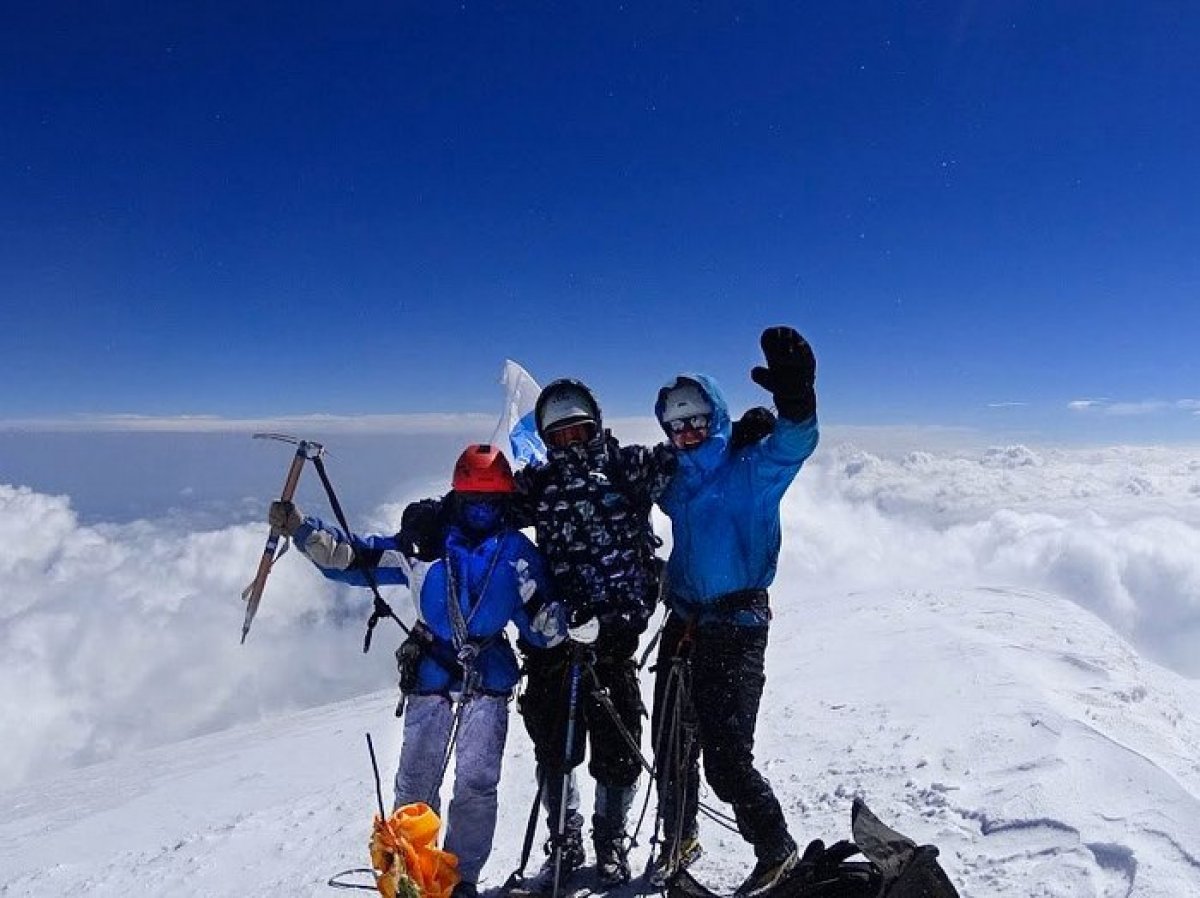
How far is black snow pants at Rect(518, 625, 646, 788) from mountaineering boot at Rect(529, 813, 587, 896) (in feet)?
1.39

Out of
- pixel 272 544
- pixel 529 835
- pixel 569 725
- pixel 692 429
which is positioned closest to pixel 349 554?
pixel 272 544

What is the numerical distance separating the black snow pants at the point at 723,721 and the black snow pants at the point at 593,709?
0.85 ft

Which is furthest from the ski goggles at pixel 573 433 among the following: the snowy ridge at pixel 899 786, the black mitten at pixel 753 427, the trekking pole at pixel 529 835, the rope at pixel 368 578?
the snowy ridge at pixel 899 786

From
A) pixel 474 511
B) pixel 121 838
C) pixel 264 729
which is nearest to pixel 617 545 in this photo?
pixel 474 511

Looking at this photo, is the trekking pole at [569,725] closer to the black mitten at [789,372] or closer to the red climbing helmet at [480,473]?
the red climbing helmet at [480,473]

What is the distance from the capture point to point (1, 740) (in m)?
191

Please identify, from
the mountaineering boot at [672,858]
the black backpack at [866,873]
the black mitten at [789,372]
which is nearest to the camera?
the black backpack at [866,873]

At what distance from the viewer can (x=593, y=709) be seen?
437 centimetres

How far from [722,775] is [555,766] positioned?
1017 mm

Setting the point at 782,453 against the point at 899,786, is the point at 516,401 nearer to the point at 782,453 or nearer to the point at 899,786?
the point at 782,453

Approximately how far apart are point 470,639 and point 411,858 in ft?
3.79

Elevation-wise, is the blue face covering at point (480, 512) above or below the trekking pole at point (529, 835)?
above

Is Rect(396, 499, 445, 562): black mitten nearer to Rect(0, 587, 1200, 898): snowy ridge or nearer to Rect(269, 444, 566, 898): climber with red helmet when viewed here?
Rect(269, 444, 566, 898): climber with red helmet

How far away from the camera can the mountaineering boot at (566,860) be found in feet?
14.6
